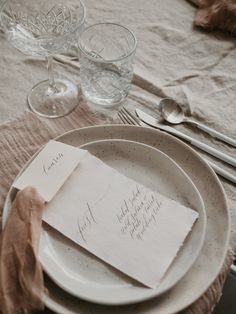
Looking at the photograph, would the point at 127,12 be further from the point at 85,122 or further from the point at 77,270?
the point at 77,270

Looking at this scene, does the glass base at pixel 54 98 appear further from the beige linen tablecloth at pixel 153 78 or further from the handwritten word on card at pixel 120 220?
the handwritten word on card at pixel 120 220

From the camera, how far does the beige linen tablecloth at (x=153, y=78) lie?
0.60 metres

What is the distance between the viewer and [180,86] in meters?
0.68

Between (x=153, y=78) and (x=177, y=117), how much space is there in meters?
0.10

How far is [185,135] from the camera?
1.96 feet

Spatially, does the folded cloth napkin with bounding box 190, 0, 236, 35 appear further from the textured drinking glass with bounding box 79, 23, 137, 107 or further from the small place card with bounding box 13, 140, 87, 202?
the small place card with bounding box 13, 140, 87, 202

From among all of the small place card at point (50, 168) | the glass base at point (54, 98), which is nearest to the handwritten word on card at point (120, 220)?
the small place card at point (50, 168)

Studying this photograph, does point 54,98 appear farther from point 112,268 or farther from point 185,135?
point 112,268

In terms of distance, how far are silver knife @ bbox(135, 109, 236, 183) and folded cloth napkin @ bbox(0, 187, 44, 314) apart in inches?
8.3

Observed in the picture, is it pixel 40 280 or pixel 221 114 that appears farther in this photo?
pixel 221 114

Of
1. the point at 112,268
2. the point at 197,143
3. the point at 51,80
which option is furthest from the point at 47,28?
the point at 112,268

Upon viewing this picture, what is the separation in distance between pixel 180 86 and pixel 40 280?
1.29 ft

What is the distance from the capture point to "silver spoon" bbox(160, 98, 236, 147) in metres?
0.61

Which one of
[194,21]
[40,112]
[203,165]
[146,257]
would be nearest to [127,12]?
[194,21]
